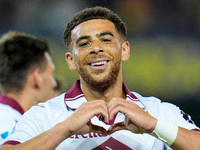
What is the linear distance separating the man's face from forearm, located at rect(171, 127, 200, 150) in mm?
584

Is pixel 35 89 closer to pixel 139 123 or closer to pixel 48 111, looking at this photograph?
pixel 48 111

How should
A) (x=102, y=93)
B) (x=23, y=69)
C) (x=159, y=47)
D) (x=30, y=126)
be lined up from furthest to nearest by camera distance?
(x=159, y=47) → (x=23, y=69) → (x=102, y=93) → (x=30, y=126)

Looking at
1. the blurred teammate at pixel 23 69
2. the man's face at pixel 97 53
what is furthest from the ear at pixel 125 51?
the blurred teammate at pixel 23 69

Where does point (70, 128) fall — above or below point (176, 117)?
above

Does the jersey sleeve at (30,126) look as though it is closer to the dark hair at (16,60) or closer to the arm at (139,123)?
the arm at (139,123)

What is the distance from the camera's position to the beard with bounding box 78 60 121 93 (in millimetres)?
2377

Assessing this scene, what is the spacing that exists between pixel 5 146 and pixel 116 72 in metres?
0.79

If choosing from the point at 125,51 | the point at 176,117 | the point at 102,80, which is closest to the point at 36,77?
the point at 125,51

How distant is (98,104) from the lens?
6.47 feet

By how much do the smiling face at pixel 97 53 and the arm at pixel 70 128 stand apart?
41cm

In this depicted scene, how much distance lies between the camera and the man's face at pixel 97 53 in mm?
2348

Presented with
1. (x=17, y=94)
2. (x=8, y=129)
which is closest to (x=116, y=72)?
(x=8, y=129)

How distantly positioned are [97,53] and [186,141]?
0.73 m

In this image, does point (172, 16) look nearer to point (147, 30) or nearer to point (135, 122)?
point (147, 30)
